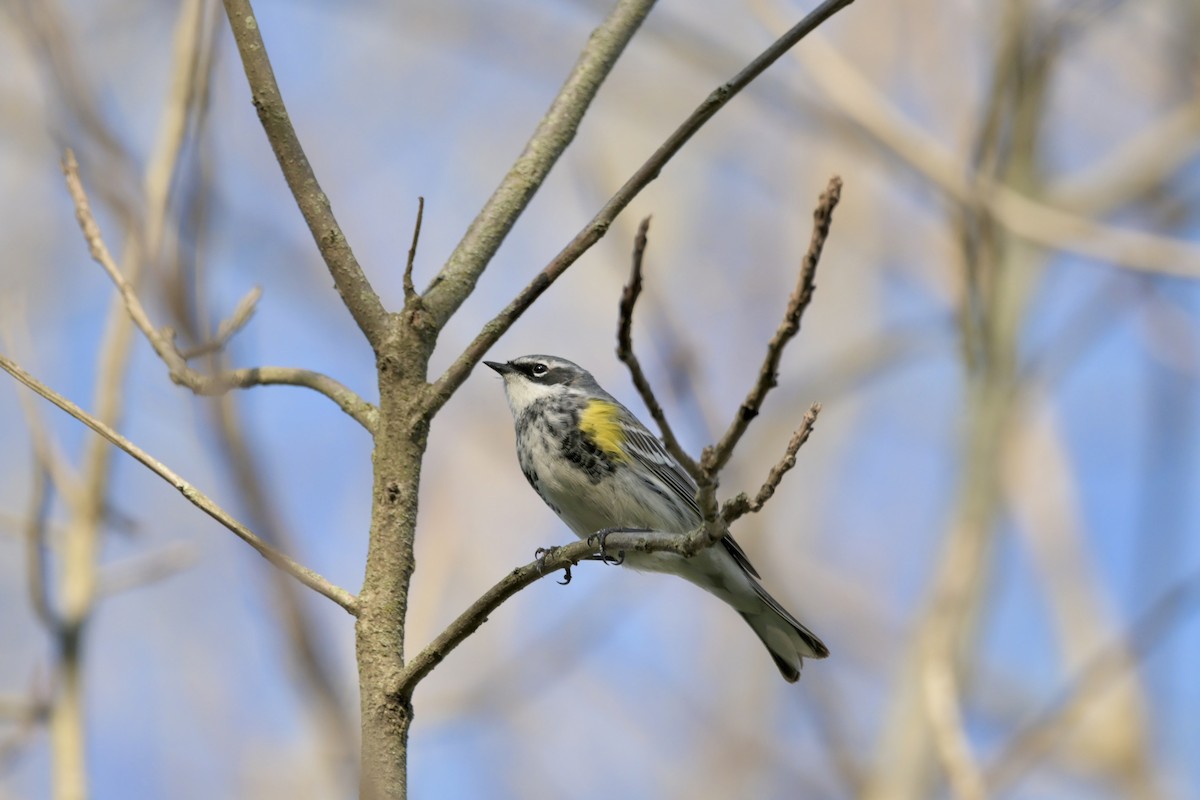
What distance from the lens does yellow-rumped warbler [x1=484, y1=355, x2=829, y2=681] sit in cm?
538

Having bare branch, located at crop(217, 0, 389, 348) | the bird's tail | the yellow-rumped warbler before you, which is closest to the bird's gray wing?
the yellow-rumped warbler

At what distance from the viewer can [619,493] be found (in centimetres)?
541

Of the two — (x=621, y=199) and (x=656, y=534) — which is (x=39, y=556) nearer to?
(x=656, y=534)

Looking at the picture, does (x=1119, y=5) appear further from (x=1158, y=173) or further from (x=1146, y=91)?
(x=1146, y=91)

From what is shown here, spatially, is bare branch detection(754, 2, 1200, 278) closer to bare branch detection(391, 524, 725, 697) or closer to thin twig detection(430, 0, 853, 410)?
thin twig detection(430, 0, 853, 410)

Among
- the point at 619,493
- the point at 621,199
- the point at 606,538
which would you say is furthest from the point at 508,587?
the point at 619,493

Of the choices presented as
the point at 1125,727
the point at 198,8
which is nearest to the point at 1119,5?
the point at 1125,727

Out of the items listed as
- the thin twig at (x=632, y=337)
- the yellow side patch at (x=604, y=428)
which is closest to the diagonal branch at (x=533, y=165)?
the thin twig at (x=632, y=337)

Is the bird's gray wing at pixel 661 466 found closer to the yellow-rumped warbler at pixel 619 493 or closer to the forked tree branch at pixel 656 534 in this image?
the yellow-rumped warbler at pixel 619 493

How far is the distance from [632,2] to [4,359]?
192cm

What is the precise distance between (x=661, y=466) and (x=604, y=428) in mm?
450

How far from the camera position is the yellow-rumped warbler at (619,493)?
17.6 ft

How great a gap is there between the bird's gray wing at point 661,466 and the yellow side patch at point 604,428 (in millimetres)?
76

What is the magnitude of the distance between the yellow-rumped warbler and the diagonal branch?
2.30 metres
